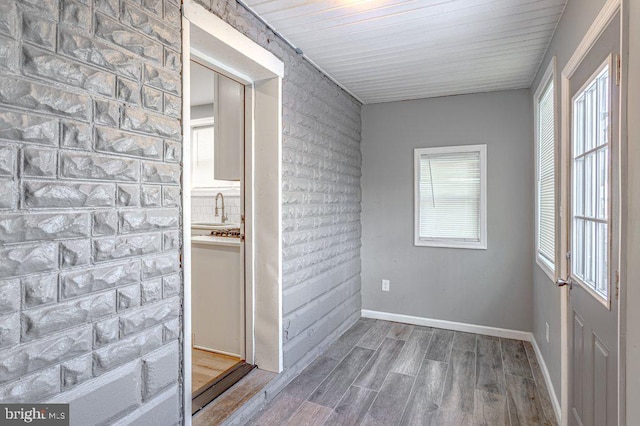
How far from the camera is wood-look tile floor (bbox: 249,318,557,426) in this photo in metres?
2.26

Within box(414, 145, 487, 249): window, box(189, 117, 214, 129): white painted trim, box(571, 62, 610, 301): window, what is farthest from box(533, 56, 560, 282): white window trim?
box(189, 117, 214, 129): white painted trim

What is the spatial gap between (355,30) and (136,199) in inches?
70.7

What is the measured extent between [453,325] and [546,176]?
1.83 meters

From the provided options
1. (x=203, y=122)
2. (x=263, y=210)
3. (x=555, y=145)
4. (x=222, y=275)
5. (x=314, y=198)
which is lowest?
(x=222, y=275)

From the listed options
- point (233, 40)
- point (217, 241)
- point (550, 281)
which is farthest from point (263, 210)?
point (550, 281)

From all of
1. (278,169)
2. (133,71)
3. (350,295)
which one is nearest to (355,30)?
(278,169)

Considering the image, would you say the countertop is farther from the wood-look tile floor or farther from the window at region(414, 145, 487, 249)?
the window at region(414, 145, 487, 249)

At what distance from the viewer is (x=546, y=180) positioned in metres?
2.78

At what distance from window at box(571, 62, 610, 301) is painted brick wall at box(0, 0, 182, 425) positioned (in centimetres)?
182

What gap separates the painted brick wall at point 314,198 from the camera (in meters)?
2.64

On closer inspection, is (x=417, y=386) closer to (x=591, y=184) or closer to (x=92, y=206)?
(x=591, y=184)

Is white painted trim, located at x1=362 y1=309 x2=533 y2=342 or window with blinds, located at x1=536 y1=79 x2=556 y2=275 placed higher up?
window with blinds, located at x1=536 y1=79 x2=556 y2=275

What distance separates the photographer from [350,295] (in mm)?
3902

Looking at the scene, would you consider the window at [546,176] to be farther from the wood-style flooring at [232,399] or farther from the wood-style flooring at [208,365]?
the wood-style flooring at [208,365]
